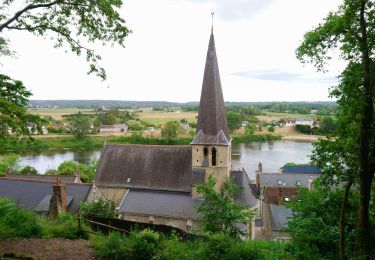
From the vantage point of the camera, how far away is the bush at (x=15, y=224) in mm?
8688

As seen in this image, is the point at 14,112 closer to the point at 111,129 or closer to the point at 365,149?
the point at 365,149

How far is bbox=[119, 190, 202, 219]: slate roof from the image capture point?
20281mm

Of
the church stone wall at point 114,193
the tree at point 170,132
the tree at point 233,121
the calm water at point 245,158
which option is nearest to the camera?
the church stone wall at point 114,193

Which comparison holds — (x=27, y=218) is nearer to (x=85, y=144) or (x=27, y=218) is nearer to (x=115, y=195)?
(x=115, y=195)

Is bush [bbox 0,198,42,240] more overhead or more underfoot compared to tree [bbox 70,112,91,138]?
more overhead

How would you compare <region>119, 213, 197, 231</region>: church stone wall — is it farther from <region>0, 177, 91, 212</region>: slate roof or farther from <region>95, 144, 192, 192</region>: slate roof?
<region>0, 177, 91, 212</region>: slate roof

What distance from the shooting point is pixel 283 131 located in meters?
98.9

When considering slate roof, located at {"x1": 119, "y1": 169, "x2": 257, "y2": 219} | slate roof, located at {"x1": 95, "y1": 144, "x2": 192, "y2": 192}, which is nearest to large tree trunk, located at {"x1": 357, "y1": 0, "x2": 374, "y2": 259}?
Result: slate roof, located at {"x1": 119, "y1": 169, "x2": 257, "y2": 219}

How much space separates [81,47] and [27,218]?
16.9 feet

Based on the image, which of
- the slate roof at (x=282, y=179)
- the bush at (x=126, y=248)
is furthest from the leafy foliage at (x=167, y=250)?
the slate roof at (x=282, y=179)

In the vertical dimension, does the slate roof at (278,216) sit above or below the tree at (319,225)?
below

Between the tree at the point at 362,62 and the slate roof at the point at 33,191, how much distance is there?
1600 cm

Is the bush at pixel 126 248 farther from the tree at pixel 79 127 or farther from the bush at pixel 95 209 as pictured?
the tree at pixel 79 127

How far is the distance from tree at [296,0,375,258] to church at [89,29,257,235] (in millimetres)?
11907
